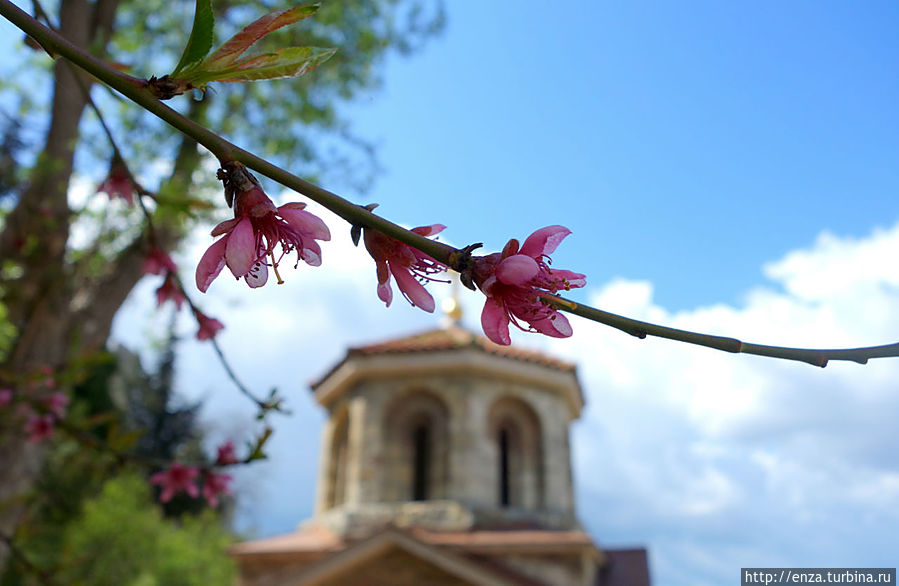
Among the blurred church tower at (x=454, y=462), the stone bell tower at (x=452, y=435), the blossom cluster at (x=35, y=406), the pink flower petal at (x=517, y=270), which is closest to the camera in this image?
the pink flower petal at (x=517, y=270)

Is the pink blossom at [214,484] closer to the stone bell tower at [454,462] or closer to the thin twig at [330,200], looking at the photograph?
the thin twig at [330,200]

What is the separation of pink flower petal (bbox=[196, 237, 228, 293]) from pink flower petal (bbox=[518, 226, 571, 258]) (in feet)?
1.19

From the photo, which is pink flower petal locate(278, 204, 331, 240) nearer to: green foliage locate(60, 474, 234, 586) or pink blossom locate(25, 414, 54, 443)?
pink blossom locate(25, 414, 54, 443)

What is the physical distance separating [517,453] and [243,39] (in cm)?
1264

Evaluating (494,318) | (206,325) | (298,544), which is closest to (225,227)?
(494,318)

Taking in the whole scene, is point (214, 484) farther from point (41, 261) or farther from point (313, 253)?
point (41, 261)

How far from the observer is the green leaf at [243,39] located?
739 millimetres

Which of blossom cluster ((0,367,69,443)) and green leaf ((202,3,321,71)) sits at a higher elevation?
blossom cluster ((0,367,69,443))

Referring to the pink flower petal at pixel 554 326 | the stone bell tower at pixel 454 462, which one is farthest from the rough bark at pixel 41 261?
the stone bell tower at pixel 454 462

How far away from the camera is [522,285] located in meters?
0.80

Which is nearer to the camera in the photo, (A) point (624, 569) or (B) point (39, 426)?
(B) point (39, 426)

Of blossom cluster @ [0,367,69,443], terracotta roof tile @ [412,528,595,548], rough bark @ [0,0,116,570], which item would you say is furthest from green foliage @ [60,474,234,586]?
blossom cluster @ [0,367,69,443]

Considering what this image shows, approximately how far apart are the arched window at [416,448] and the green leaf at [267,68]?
11.8 metres

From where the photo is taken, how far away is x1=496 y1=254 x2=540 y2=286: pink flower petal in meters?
0.78
